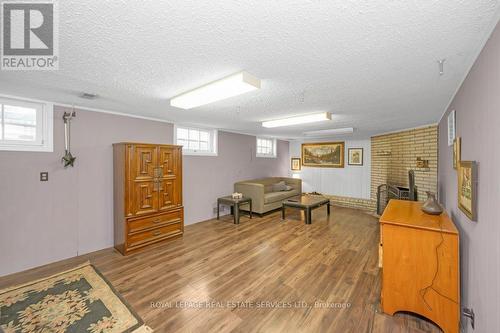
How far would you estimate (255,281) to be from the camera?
8.13 feet

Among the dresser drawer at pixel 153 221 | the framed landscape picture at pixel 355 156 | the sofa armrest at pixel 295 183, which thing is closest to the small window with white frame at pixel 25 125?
the dresser drawer at pixel 153 221

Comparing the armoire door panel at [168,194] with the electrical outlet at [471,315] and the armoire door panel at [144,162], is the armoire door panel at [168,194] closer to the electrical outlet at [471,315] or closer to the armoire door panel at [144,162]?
the armoire door panel at [144,162]

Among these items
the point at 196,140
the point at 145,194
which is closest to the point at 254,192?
the point at 196,140

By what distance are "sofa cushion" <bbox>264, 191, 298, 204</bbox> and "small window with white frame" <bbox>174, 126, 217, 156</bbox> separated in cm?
181

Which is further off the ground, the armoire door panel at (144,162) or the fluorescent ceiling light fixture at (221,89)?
the fluorescent ceiling light fixture at (221,89)

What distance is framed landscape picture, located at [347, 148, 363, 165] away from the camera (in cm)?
650

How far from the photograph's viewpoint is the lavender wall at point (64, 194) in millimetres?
2580

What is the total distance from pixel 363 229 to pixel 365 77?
358cm

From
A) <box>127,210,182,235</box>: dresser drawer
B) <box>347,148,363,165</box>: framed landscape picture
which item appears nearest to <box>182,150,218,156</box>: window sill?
<box>127,210,182,235</box>: dresser drawer

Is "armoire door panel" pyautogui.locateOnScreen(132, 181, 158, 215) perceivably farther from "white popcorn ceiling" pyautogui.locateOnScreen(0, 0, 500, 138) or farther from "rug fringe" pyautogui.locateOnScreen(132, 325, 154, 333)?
"rug fringe" pyautogui.locateOnScreen(132, 325, 154, 333)

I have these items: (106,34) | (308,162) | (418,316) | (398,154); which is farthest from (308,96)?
(308,162)

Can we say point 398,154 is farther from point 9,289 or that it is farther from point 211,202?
point 9,289

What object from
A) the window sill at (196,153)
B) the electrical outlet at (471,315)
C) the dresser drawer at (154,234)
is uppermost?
the window sill at (196,153)

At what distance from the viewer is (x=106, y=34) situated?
1287 mm
